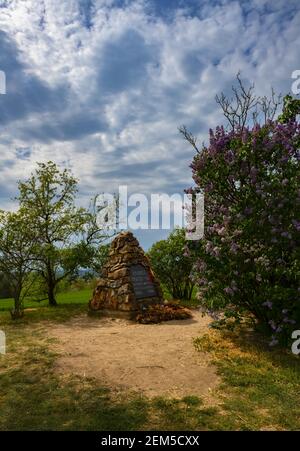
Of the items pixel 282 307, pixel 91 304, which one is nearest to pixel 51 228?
pixel 91 304

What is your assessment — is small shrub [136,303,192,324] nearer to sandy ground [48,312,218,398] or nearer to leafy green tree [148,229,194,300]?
sandy ground [48,312,218,398]

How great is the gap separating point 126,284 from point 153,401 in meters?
9.46

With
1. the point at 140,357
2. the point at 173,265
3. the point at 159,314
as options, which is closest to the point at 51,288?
the point at 173,265

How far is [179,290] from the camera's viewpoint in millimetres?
21453

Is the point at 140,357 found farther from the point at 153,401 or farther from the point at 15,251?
the point at 15,251

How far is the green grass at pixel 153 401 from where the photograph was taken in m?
5.12

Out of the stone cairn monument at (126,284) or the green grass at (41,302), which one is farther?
the green grass at (41,302)

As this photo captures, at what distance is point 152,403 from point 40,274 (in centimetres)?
→ 1500

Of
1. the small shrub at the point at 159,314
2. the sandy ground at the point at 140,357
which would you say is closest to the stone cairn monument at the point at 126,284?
the small shrub at the point at 159,314

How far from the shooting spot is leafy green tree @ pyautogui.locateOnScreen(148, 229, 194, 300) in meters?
20.3

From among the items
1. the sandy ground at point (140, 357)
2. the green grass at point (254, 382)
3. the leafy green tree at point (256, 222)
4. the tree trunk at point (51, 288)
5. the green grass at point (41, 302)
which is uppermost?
the leafy green tree at point (256, 222)

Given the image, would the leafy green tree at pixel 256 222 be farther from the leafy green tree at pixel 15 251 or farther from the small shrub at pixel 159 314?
the leafy green tree at pixel 15 251

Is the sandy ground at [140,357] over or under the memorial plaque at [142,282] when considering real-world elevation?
under

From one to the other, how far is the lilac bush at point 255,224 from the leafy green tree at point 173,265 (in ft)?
32.6
